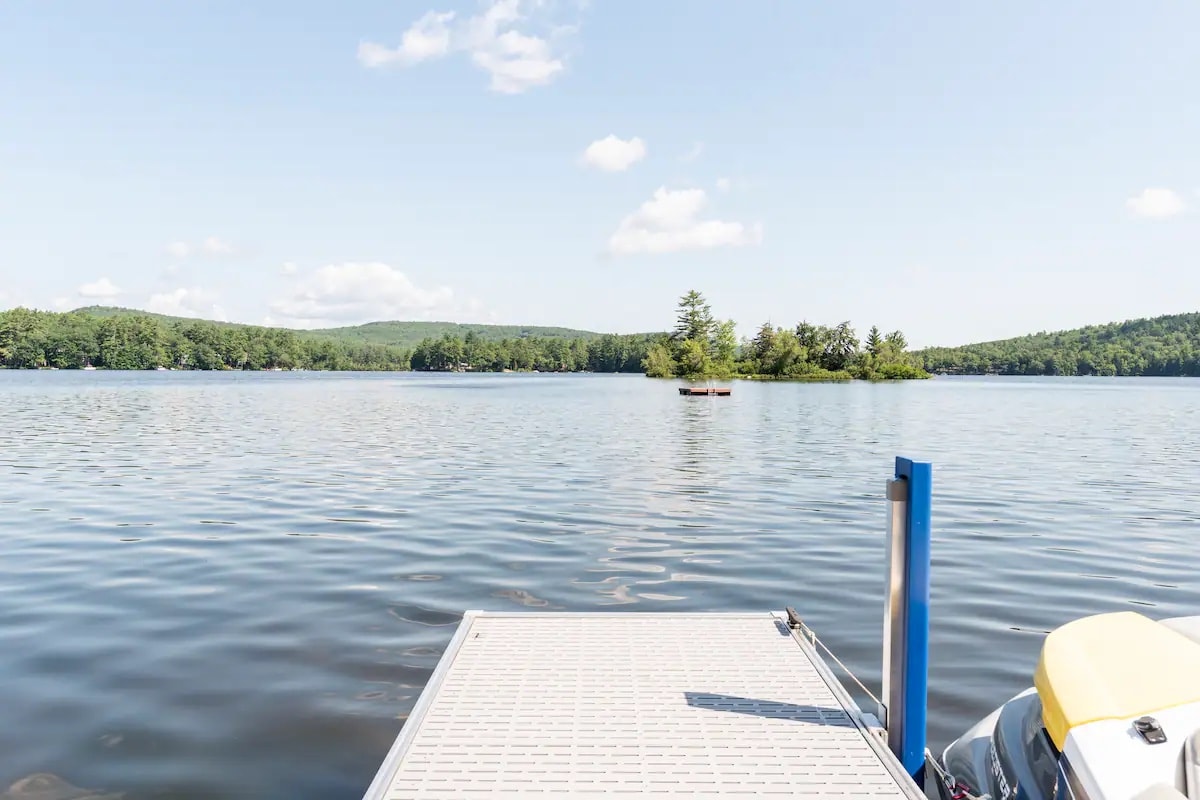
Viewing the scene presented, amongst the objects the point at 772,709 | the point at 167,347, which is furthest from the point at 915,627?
the point at 167,347

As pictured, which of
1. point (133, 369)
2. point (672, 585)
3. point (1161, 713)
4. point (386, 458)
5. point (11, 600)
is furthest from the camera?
point (133, 369)

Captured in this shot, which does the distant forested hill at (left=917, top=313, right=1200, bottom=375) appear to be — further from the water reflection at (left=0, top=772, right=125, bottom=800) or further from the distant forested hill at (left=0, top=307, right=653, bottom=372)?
the water reflection at (left=0, top=772, right=125, bottom=800)

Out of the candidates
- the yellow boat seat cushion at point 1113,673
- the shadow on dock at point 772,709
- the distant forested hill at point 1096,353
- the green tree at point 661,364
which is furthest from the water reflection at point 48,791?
the distant forested hill at point 1096,353

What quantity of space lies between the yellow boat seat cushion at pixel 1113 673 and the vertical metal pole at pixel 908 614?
776mm

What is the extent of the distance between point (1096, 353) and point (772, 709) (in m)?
195

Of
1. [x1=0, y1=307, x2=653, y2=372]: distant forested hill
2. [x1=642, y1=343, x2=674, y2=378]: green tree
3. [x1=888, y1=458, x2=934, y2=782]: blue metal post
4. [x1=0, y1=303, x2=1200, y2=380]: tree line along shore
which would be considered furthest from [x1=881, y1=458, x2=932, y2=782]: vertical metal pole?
[x1=0, y1=307, x2=653, y2=372]: distant forested hill

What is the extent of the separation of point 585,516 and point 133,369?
169 m

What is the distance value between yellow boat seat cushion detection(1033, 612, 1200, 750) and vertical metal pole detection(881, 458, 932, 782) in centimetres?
78

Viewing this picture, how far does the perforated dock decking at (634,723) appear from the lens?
145 inches

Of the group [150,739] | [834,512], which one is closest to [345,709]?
[150,739]

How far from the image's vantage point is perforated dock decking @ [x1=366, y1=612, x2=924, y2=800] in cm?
369

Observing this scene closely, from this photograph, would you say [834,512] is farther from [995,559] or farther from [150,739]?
[150,739]

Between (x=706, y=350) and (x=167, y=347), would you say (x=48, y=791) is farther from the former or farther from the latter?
(x=167, y=347)

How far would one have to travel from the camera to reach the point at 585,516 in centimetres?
1248
